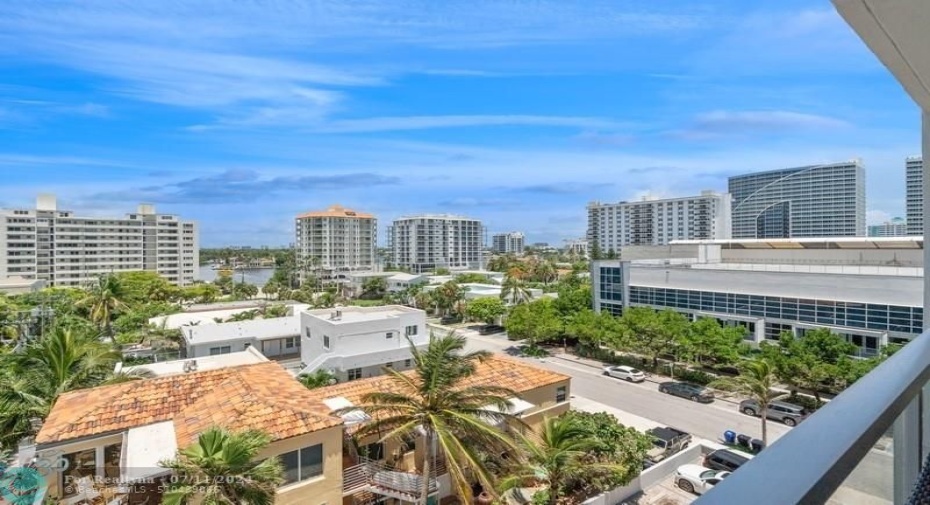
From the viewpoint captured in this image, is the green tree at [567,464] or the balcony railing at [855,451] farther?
the green tree at [567,464]

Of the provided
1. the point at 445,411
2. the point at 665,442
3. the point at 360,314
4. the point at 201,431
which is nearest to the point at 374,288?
the point at 360,314

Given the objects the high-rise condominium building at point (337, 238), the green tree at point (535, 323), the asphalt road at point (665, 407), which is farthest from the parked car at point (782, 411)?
the high-rise condominium building at point (337, 238)

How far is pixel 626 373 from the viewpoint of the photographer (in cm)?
2139

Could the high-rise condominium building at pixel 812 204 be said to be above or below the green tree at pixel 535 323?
above

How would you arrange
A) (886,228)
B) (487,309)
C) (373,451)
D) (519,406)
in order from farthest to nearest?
(886,228) < (487,309) < (519,406) < (373,451)

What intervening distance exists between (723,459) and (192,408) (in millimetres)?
12764

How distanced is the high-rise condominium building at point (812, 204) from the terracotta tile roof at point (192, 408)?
55470 mm

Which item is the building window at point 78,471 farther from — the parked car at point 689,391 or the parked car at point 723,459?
the parked car at point 689,391

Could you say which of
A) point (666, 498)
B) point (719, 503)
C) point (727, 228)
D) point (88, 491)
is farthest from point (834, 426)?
point (727, 228)

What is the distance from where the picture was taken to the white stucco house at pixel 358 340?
19.6 meters

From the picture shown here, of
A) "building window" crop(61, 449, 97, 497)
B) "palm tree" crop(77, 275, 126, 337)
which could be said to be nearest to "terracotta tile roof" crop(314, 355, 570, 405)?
"building window" crop(61, 449, 97, 497)

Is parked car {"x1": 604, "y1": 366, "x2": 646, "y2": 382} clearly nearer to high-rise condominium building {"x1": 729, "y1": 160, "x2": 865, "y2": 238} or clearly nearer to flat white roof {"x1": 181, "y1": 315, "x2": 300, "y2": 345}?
flat white roof {"x1": 181, "y1": 315, "x2": 300, "y2": 345}

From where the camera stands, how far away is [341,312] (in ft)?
74.5

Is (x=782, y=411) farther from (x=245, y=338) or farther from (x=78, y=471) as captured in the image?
(x=245, y=338)
